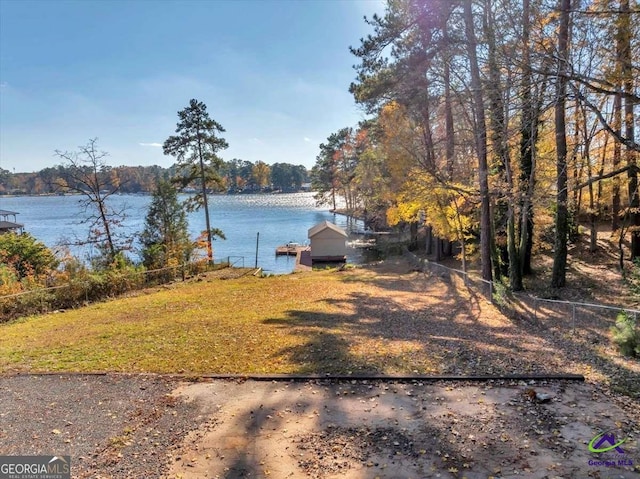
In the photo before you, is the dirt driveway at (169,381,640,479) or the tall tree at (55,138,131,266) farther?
the tall tree at (55,138,131,266)

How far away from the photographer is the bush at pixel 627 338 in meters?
6.97

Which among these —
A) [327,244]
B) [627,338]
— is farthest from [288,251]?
[627,338]

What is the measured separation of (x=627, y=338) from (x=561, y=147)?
22.7ft

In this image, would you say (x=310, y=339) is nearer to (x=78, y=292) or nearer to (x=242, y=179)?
(x=78, y=292)

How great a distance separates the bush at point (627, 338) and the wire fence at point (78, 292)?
15742 mm

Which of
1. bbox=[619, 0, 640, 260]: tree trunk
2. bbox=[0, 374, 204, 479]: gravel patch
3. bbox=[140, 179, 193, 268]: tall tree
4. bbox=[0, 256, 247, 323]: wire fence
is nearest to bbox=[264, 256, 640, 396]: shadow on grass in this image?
bbox=[0, 374, 204, 479]: gravel patch

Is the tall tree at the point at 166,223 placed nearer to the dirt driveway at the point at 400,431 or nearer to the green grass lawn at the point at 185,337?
the green grass lawn at the point at 185,337

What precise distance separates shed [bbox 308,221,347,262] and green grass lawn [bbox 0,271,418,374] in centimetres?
2079

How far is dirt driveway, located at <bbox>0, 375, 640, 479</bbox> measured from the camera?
3.98 m

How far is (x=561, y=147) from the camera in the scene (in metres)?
11.9

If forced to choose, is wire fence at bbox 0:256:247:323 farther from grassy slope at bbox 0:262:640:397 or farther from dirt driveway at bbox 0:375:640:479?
dirt driveway at bbox 0:375:640:479

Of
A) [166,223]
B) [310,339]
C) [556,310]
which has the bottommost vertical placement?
[556,310]

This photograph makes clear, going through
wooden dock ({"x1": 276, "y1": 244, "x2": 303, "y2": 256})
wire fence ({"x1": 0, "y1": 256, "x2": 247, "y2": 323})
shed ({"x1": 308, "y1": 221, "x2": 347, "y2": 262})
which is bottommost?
wooden dock ({"x1": 276, "y1": 244, "x2": 303, "y2": 256})

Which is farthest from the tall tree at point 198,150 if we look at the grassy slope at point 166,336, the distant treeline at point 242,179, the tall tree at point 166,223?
the distant treeline at point 242,179
